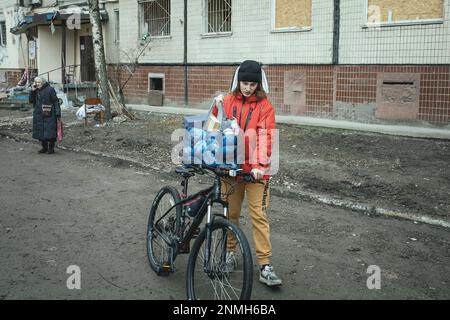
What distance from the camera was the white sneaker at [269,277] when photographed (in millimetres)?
4367

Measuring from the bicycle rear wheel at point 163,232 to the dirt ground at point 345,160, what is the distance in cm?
321

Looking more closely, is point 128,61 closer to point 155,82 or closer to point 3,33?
point 155,82

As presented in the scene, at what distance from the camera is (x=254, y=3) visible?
1530 cm

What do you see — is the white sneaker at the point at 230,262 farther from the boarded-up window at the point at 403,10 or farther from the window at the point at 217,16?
the window at the point at 217,16

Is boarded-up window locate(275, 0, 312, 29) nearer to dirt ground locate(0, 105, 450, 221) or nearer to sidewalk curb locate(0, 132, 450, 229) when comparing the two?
dirt ground locate(0, 105, 450, 221)

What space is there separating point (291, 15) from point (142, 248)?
10.4m

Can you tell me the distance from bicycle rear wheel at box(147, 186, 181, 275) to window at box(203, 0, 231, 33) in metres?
12.5

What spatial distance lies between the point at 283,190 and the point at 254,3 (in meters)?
8.85

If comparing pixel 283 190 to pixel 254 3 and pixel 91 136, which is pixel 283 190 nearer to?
pixel 91 136

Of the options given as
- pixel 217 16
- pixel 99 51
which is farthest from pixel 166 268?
pixel 217 16

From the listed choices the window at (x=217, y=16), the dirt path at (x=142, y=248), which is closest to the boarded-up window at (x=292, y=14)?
the window at (x=217, y=16)

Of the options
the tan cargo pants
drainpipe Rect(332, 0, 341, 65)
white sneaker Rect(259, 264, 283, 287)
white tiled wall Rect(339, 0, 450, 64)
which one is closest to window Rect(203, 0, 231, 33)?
drainpipe Rect(332, 0, 341, 65)

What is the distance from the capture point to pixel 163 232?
484cm

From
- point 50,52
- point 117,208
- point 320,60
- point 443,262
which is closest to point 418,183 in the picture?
point 443,262
